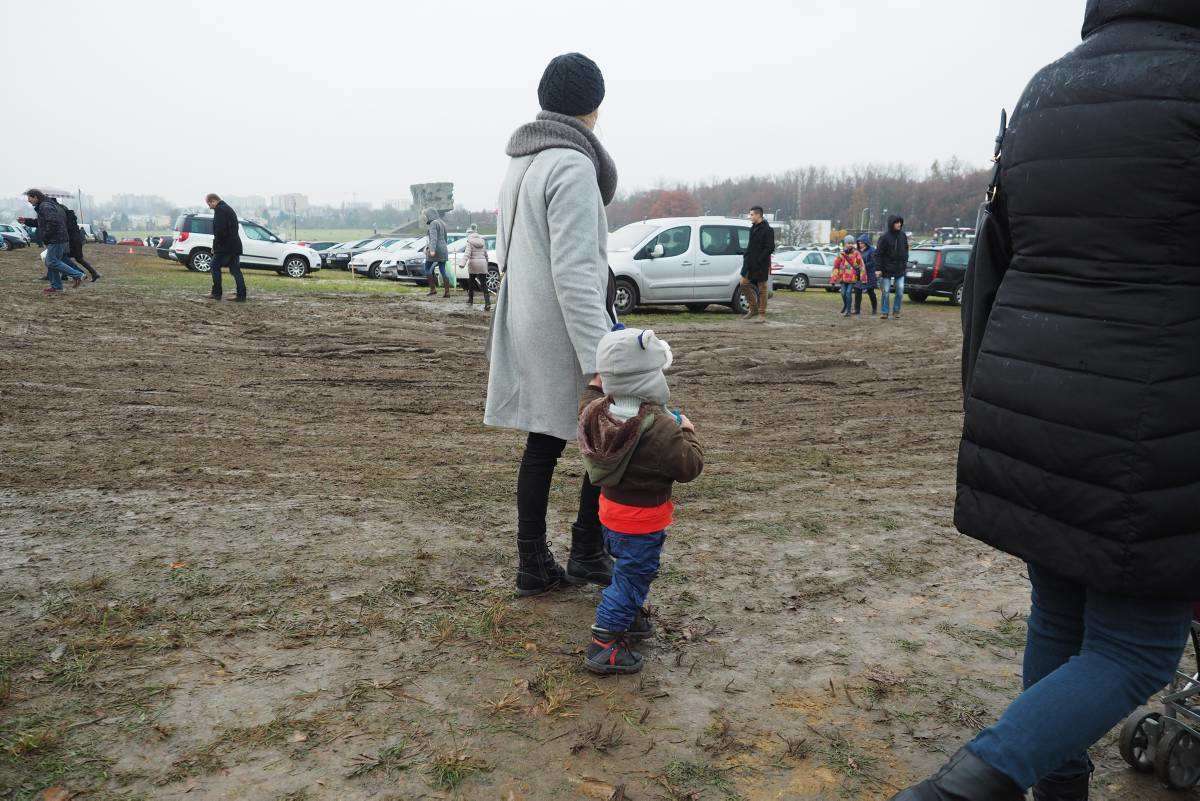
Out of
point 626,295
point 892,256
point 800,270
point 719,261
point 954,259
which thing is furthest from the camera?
point 800,270

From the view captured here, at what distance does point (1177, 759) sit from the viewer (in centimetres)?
226

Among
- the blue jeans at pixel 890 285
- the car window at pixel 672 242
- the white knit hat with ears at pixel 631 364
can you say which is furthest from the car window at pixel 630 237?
the white knit hat with ears at pixel 631 364

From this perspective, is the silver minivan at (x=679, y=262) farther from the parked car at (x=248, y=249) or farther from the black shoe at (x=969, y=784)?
the black shoe at (x=969, y=784)

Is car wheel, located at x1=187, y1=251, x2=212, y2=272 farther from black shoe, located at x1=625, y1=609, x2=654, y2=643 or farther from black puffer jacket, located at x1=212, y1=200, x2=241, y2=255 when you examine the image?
black shoe, located at x1=625, y1=609, x2=654, y2=643

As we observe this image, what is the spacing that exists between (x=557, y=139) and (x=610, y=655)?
177cm

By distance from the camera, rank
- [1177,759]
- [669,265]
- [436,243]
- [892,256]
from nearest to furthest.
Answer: [1177,759], [669,265], [892,256], [436,243]

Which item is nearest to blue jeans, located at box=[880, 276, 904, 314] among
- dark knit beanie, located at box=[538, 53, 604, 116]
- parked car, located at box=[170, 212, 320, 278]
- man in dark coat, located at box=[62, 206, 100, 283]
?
dark knit beanie, located at box=[538, 53, 604, 116]

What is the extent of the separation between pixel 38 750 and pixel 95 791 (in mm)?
276

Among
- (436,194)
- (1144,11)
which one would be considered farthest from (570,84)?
(436,194)

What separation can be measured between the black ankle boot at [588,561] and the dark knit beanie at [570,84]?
1.60m

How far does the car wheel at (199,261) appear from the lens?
896 inches

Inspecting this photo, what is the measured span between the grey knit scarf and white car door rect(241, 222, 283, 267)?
22615 millimetres

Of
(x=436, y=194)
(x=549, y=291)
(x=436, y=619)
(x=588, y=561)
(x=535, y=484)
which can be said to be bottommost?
(x=436, y=619)

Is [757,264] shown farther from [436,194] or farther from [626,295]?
[436,194]
